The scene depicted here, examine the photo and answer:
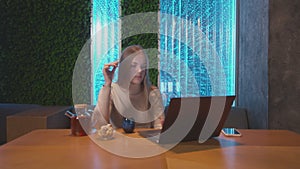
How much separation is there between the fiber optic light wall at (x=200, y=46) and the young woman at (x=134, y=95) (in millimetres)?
1694

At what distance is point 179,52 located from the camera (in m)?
3.89

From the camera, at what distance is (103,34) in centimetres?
393

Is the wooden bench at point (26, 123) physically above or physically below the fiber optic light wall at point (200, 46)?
below

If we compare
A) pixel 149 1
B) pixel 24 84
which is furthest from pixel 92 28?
pixel 24 84

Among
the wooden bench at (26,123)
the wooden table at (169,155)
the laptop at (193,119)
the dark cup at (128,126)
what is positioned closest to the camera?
the wooden table at (169,155)

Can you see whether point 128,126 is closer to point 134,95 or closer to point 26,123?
point 134,95

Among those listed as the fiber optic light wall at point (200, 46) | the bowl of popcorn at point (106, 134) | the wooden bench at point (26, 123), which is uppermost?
the fiber optic light wall at point (200, 46)

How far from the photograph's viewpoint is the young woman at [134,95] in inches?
80.4

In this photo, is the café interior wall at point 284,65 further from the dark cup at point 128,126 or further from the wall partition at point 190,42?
the dark cup at point 128,126

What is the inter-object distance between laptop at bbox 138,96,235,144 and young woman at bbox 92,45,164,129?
0.50 m

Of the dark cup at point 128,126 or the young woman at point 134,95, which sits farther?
the young woman at point 134,95

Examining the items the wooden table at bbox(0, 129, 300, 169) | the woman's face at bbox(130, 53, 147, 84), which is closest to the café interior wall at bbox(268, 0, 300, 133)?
the wooden table at bbox(0, 129, 300, 169)

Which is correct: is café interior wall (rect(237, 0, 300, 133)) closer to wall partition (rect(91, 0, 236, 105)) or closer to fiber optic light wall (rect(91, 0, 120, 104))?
wall partition (rect(91, 0, 236, 105))

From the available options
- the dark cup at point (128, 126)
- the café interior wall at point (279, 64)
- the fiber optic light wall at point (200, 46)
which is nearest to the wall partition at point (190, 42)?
the fiber optic light wall at point (200, 46)
